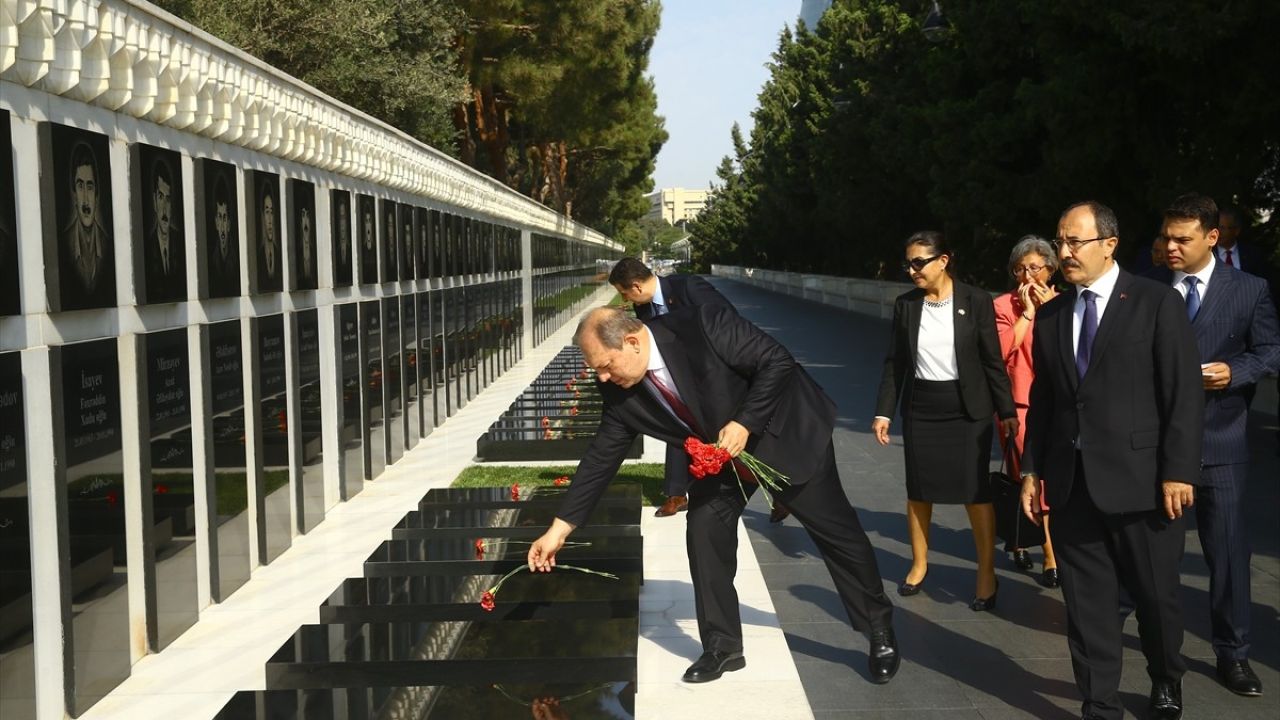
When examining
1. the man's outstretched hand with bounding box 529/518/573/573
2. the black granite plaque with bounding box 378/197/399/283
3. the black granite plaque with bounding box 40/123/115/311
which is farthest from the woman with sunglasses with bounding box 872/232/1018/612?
the black granite plaque with bounding box 378/197/399/283

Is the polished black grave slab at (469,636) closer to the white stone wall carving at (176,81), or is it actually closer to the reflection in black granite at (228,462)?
the reflection in black granite at (228,462)

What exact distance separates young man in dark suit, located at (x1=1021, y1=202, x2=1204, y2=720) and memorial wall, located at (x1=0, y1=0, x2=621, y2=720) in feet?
12.6

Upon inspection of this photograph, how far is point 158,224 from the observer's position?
7.04 meters

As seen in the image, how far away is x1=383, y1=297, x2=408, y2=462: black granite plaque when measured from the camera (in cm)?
1271

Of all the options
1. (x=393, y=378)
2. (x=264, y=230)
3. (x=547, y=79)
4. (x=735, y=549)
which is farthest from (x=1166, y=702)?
(x=547, y=79)

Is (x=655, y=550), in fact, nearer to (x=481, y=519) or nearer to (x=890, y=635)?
(x=481, y=519)

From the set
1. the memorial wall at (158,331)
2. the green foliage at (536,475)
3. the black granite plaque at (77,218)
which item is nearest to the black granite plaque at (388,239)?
the memorial wall at (158,331)

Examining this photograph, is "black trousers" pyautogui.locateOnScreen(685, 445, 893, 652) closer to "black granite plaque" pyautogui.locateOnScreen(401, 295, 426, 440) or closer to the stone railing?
"black granite plaque" pyautogui.locateOnScreen(401, 295, 426, 440)

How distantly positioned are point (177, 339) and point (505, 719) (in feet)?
11.0

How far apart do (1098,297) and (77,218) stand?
4135 millimetres

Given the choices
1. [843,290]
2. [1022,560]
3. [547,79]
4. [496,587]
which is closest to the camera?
[496,587]

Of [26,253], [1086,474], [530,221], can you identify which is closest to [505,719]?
[1086,474]

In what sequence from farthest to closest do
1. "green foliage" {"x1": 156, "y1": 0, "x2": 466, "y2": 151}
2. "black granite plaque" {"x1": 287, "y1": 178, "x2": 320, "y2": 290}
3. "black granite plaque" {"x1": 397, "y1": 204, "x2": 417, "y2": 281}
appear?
"green foliage" {"x1": 156, "y1": 0, "x2": 466, "y2": 151}, "black granite plaque" {"x1": 397, "y1": 204, "x2": 417, "y2": 281}, "black granite plaque" {"x1": 287, "y1": 178, "x2": 320, "y2": 290}

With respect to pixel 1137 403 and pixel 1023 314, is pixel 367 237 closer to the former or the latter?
pixel 1023 314
